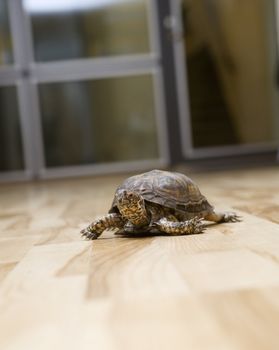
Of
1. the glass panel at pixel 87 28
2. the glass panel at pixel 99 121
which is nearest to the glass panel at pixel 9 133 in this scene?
the glass panel at pixel 99 121

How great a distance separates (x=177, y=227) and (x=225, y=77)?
15.5 ft

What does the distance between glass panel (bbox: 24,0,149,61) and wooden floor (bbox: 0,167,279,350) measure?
465 centimetres

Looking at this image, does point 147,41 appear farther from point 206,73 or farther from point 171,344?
point 171,344

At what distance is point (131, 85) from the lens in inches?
253

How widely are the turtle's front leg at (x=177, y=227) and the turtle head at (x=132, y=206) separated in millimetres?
47

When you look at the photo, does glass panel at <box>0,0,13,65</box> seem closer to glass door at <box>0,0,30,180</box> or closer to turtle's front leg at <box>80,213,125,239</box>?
glass door at <box>0,0,30,180</box>

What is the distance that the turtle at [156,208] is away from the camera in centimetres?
173

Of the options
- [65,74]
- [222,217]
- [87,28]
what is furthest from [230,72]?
[222,217]

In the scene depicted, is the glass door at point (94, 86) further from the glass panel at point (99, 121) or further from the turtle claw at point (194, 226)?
the turtle claw at point (194, 226)

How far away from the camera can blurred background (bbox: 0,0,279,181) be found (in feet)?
20.1

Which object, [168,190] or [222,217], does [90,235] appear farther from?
[222,217]

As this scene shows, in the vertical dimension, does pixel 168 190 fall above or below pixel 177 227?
above

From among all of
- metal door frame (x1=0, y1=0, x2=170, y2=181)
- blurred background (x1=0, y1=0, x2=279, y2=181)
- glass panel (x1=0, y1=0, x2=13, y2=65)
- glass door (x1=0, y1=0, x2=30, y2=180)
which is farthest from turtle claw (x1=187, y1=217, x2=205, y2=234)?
glass panel (x1=0, y1=0, x2=13, y2=65)

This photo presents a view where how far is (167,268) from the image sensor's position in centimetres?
129
